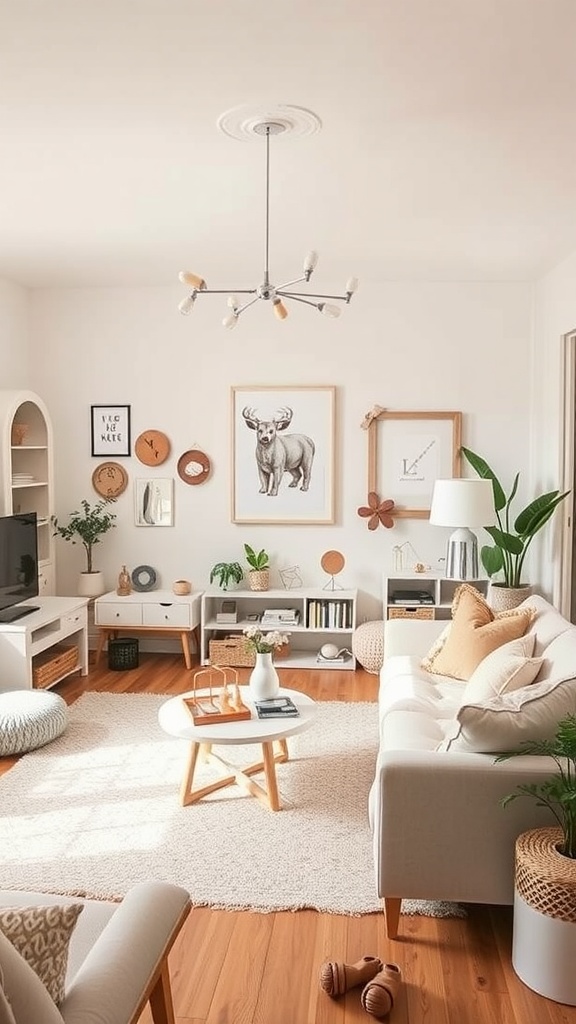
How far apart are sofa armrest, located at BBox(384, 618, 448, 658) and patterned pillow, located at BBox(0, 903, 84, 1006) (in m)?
3.10

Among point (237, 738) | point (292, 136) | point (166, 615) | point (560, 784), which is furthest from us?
point (166, 615)

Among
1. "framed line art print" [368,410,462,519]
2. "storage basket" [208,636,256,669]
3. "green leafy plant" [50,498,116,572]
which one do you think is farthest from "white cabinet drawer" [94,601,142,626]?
"framed line art print" [368,410,462,519]

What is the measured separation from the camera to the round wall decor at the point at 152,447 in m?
6.12

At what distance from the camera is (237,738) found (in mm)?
Answer: 3342

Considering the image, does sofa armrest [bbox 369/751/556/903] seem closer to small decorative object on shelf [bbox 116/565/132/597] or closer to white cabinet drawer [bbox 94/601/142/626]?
white cabinet drawer [bbox 94/601/142/626]

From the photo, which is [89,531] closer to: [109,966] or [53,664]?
[53,664]

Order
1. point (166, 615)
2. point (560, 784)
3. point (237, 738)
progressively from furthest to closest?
point (166, 615) < point (237, 738) < point (560, 784)

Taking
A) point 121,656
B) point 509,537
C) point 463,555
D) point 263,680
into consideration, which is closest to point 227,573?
point 121,656

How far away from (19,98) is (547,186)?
225cm

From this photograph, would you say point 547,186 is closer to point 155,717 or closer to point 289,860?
point 289,860

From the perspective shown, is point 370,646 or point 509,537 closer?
point 509,537

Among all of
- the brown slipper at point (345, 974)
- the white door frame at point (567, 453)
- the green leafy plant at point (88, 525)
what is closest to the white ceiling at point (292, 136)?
the white door frame at point (567, 453)

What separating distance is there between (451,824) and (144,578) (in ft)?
13.1

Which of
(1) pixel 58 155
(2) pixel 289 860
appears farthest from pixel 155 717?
(1) pixel 58 155
